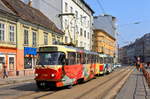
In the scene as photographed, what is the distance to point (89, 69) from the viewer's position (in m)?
25.3

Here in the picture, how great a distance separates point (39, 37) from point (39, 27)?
51.7 inches

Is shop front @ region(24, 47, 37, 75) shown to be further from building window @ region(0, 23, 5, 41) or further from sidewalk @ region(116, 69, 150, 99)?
sidewalk @ region(116, 69, 150, 99)

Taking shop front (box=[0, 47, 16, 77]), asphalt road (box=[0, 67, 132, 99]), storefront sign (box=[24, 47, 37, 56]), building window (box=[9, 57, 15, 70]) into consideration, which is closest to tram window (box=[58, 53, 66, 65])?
asphalt road (box=[0, 67, 132, 99])

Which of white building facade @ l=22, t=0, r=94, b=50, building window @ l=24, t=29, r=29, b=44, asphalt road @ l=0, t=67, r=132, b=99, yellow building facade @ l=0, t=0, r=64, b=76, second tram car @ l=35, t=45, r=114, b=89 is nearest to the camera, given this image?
asphalt road @ l=0, t=67, r=132, b=99

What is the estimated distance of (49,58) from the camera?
1725cm

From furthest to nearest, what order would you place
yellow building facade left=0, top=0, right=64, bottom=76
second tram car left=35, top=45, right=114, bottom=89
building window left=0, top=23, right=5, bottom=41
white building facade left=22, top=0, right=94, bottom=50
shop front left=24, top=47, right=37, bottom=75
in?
1. white building facade left=22, top=0, right=94, bottom=50
2. shop front left=24, top=47, right=37, bottom=75
3. yellow building facade left=0, top=0, right=64, bottom=76
4. building window left=0, top=23, right=5, bottom=41
5. second tram car left=35, top=45, right=114, bottom=89

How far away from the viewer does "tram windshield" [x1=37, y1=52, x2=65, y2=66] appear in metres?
17.1

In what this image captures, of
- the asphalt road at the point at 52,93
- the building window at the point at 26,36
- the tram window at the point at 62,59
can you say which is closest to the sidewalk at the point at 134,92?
the asphalt road at the point at 52,93

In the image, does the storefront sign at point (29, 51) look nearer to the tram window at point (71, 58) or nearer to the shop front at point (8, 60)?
the shop front at point (8, 60)

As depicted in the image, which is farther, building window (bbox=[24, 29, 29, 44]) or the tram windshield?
building window (bbox=[24, 29, 29, 44])

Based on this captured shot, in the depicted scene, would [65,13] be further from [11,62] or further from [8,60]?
[8,60]

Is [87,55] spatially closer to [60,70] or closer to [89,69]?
[89,69]

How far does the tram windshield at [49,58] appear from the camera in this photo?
17.1 m

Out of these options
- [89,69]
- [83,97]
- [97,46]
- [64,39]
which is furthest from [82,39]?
[83,97]
